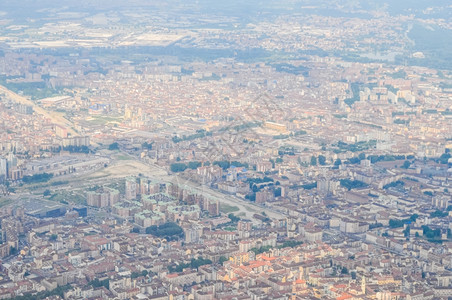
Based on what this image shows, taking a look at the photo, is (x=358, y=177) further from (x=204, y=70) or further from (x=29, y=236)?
(x=204, y=70)

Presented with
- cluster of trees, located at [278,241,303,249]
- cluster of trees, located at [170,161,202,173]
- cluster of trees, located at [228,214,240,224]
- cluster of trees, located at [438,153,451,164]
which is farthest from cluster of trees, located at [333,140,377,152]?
cluster of trees, located at [278,241,303,249]

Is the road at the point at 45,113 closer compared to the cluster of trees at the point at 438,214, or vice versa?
the cluster of trees at the point at 438,214

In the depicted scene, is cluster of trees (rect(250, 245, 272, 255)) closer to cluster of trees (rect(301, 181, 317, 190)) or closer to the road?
cluster of trees (rect(301, 181, 317, 190))

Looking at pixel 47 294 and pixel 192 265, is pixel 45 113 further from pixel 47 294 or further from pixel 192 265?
pixel 47 294

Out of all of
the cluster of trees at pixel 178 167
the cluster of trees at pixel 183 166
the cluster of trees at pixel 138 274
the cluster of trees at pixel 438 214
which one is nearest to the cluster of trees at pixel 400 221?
the cluster of trees at pixel 438 214

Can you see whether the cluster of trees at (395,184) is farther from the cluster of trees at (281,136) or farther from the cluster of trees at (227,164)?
the cluster of trees at (281,136)
